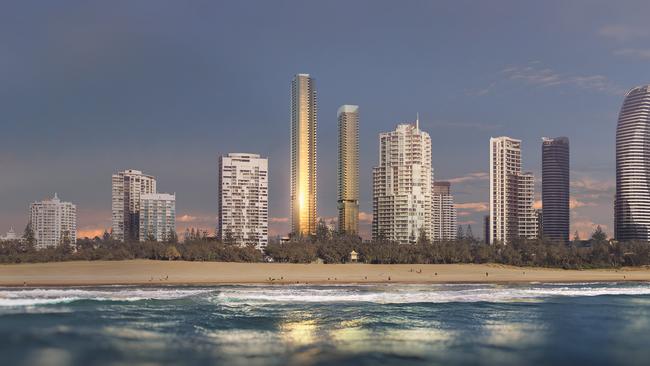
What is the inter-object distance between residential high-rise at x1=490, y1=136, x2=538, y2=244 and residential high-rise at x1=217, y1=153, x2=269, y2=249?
69.7m

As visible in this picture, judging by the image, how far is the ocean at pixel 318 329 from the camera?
2486 centimetres

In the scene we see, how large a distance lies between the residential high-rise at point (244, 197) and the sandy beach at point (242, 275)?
9313 centimetres

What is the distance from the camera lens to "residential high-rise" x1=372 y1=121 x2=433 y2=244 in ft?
522

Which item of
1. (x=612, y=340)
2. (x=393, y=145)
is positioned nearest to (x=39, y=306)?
(x=612, y=340)

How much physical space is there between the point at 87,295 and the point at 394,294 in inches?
1000

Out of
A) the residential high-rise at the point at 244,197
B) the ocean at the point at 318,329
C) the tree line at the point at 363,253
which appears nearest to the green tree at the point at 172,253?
the tree line at the point at 363,253

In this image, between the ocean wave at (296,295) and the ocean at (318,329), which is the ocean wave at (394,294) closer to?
the ocean wave at (296,295)

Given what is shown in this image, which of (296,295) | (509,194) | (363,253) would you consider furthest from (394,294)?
(509,194)

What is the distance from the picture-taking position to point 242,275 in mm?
73250

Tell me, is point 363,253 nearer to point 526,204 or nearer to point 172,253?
point 172,253

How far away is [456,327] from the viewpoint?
33125 mm

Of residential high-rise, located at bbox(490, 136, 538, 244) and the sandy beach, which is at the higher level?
residential high-rise, located at bbox(490, 136, 538, 244)

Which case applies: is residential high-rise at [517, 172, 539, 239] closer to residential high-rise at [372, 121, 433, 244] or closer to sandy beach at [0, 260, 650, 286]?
residential high-rise at [372, 121, 433, 244]

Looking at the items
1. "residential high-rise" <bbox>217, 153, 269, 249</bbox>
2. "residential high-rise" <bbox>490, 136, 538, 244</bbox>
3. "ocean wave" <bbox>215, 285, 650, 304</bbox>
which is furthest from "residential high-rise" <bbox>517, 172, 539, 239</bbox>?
"ocean wave" <bbox>215, 285, 650, 304</bbox>
